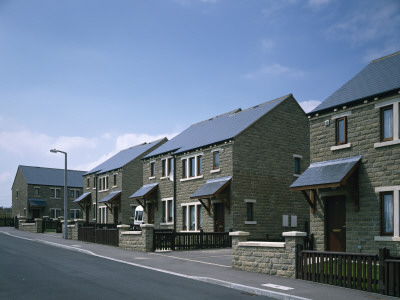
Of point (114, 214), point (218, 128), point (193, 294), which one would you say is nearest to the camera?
point (193, 294)

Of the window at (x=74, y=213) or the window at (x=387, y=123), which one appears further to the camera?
the window at (x=74, y=213)

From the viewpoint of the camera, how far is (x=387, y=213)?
55.2ft

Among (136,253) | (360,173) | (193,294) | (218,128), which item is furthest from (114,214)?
(193,294)

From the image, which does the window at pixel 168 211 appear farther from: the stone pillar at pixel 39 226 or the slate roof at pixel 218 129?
the stone pillar at pixel 39 226

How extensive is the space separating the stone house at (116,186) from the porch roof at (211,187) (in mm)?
16746

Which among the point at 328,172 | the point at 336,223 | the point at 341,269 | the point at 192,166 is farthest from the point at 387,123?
the point at 192,166

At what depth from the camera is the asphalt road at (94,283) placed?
10695 millimetres

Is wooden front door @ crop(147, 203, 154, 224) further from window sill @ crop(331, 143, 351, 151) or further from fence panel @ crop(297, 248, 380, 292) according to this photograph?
fence panel @ crop(297, 248, 380, 292)

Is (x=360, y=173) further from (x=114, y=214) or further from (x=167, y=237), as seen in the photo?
(x=114, y=214)

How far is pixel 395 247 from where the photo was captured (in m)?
16.2

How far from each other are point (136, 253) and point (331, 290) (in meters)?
12.4

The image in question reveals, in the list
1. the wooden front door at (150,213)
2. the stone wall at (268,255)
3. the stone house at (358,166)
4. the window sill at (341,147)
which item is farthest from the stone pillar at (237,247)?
the wooden front door at (150,213)

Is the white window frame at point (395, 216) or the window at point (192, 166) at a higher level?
the window at point (192, 166)

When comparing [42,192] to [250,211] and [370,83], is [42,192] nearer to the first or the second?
[250,211]
